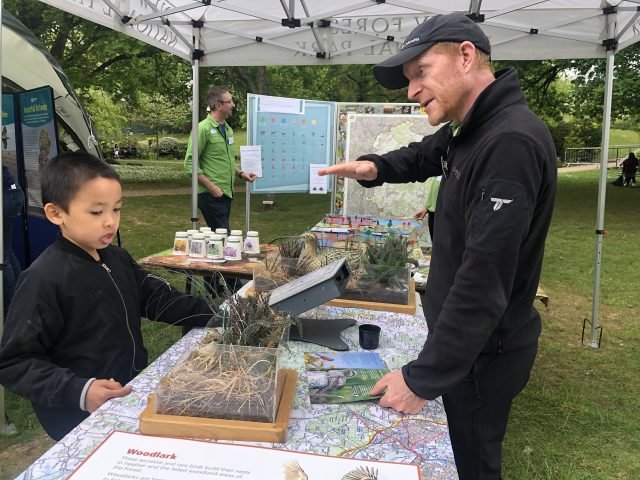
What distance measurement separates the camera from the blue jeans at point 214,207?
16.9 feet

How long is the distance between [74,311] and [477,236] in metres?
1.16

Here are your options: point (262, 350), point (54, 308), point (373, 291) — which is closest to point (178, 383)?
point (262, 350)

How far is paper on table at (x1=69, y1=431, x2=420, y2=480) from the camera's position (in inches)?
39.3

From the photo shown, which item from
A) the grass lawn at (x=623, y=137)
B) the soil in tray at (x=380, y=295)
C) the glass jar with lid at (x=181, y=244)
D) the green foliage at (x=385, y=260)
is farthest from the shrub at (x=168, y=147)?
the soil in tray at (x=380, y=295)

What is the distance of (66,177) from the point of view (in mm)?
1581

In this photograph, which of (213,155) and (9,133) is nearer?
(9,133)

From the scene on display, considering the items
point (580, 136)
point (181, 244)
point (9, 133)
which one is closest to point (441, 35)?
point (181, 244)

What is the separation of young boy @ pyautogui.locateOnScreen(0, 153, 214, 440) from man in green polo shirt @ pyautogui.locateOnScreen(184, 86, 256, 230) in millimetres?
3365

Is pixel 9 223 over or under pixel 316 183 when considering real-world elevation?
under

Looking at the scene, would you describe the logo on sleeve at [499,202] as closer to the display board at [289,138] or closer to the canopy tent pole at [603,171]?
the canopy tent pole at [603,171]

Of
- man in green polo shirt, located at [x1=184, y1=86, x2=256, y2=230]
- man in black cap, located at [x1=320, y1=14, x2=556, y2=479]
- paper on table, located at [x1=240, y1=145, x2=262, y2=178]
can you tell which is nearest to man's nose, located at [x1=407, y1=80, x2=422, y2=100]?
man in black cap, located at [x1=320, y1=14, x2=556, y2=479]

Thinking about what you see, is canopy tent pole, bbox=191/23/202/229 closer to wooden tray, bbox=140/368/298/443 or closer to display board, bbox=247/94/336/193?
display board, bbox=247/94/336/193

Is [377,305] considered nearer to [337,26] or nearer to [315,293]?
[315,293]

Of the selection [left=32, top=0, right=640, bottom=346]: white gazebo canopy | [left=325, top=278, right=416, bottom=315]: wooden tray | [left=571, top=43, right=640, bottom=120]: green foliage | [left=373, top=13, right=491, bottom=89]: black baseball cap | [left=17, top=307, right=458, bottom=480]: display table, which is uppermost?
[left=571, top=43, right=640, bottom=120]: green foliage
